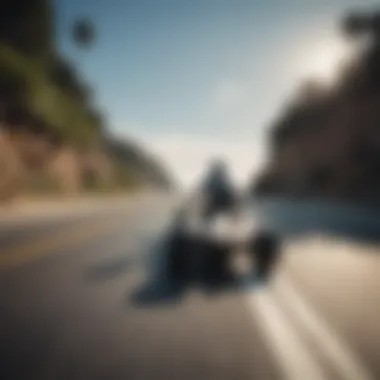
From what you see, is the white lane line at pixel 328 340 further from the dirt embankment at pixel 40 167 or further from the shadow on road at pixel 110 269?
the dirt embankment at pixel 40 167

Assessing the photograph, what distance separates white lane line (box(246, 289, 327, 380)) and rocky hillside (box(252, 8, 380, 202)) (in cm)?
3168

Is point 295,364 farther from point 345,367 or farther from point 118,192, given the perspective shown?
point 118,192

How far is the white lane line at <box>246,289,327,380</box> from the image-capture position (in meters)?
4.92

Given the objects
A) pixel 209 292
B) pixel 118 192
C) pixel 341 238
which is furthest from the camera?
pixel 118 192

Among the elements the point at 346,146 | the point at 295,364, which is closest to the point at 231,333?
the point at 295,364

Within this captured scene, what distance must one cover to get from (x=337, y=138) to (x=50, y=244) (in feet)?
206

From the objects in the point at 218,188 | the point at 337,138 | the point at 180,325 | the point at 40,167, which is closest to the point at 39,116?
the point at 40,167

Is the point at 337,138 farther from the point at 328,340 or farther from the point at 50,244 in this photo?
the point at 328,340

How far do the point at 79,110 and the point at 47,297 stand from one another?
67.5 meters

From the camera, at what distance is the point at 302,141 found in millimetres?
93875

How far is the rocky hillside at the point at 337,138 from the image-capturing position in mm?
57719

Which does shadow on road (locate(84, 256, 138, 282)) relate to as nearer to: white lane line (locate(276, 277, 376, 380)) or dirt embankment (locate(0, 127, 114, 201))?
white lane line (locate(276, 277, 376, 380))

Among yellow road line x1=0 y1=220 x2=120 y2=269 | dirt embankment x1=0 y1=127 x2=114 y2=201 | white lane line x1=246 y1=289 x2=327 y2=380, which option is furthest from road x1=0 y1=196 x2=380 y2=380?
dirt embankment x1=0 y1=127 x2=114 y2=201

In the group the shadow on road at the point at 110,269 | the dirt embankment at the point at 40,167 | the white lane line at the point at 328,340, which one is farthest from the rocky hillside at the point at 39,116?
the white lane line at the point at 328,340
